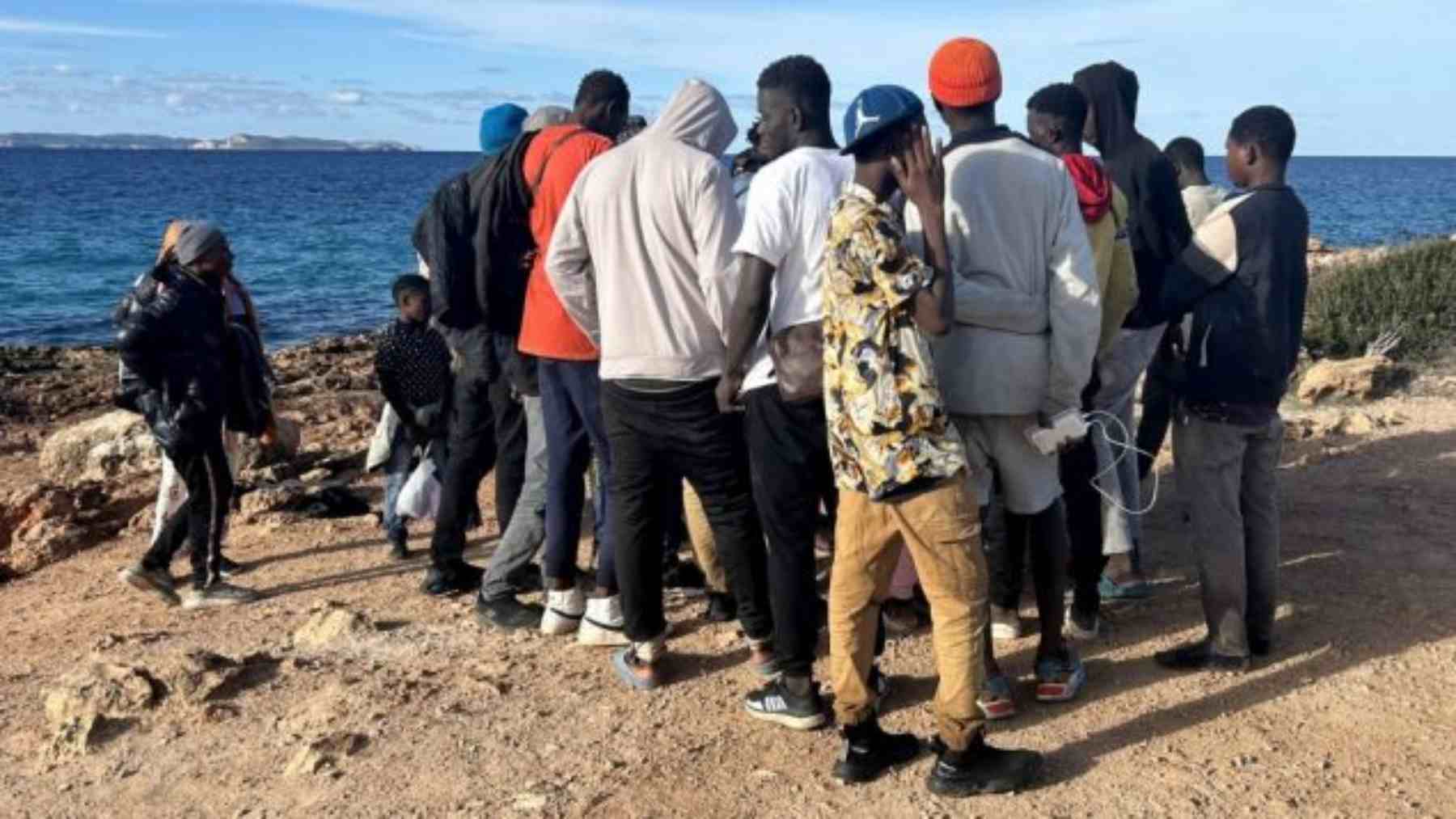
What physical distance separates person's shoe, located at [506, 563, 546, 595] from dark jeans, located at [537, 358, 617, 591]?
28cm

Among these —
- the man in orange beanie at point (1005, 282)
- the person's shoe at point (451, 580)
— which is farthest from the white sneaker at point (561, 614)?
the man in orange beanie at point (1005, 282)

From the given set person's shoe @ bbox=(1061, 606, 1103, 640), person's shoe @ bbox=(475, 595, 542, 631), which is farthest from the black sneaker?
person's shoe @ bbox=(475, 595, 542, 631)

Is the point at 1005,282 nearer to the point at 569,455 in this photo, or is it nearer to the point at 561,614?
the point at 569,455

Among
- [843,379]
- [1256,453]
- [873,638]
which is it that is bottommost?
[873,638]

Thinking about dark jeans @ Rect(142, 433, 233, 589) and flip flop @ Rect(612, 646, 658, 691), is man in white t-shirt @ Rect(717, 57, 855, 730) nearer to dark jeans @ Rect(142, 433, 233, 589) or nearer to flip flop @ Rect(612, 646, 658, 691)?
flip flop @ Rect(612, 646, 658, 691)

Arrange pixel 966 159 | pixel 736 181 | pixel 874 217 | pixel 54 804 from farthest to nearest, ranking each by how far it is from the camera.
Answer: pixel 736 181 → pixel 54 804 → pixel 966 159 → pixel 874 217

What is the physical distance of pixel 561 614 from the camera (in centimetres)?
550

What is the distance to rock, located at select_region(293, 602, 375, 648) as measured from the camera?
5.59 metres

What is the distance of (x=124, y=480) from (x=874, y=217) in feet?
24.7

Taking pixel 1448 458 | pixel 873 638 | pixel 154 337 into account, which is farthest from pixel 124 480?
pixel 1448 458

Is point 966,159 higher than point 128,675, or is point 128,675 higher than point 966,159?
point 966,159

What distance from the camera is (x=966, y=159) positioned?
13.1ft

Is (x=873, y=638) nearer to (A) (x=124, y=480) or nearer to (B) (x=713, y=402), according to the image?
(B) (x=713, y=402)

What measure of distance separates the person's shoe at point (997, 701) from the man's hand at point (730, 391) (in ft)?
3.98
